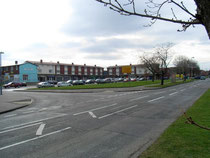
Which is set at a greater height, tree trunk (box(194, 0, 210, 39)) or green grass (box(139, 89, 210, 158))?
tree trunk (box(194, 0, 210, 39))

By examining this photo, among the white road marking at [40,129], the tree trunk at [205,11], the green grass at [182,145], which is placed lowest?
the white road marking at [40,129]

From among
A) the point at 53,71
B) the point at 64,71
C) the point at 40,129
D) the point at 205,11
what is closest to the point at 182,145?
the point at 205,11

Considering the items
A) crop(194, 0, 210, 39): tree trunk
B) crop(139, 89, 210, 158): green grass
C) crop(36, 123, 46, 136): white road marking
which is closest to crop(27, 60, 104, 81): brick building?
crop(36, 123, 46, 136): white road marking

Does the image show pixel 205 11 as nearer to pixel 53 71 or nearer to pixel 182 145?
pixel 182 145

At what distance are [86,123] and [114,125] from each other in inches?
53.9

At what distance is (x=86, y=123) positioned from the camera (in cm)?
802

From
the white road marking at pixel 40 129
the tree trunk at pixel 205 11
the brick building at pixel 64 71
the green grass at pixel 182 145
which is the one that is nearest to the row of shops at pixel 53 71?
the brick building at pixel 64 71

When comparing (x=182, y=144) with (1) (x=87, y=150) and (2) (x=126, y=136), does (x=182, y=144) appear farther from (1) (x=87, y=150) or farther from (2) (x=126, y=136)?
(1) (x=87, y=150)

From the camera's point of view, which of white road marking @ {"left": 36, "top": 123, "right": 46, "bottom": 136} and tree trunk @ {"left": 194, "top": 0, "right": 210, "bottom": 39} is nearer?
tree trunk @ {"left": 194, "top": 0, "right": 210, "bottom": 39}

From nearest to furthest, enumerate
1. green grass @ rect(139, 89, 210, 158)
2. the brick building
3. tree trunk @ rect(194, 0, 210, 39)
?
1. tree trunk @ rect(194, 0, 210, 39)
2. green grass @ rect(139, 89, 210, 158)
3. the brick building

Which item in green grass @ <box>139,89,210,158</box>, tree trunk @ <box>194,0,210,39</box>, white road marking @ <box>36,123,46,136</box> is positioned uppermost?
tree trunk @ <box>194,0,210,39</box>

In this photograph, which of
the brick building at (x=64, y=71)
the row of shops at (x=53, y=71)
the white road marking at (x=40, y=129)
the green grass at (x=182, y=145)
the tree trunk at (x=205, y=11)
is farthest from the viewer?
the brick building at (x=64, y=71)

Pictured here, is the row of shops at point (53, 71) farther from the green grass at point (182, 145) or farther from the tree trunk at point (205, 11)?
the tree trunk at point (205, 11)

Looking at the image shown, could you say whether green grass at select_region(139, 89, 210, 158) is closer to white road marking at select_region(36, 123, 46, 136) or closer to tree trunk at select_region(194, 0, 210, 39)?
tree trunk at select_region(194, 0, 210, 39)
